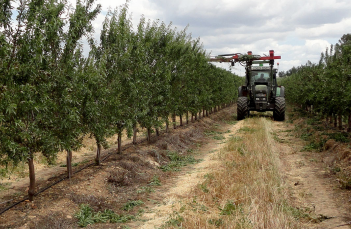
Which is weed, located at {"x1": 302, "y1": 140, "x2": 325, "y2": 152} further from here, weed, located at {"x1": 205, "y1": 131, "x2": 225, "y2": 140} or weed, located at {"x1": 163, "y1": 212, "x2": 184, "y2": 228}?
weed, located at {"x1": 163, "y1": 212, "x2": 184, "y2": 228}

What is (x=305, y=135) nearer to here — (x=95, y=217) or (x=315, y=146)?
(x=315, y=146)

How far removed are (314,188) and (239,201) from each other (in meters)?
2.82

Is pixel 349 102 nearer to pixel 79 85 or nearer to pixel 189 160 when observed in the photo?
pixel 189 160

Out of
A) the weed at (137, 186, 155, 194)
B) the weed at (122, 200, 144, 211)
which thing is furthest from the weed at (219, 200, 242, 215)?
the weed at (137, 186, 155, 194)

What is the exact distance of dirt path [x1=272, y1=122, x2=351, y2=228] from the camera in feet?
21.6

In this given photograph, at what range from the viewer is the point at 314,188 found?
8.52 meters

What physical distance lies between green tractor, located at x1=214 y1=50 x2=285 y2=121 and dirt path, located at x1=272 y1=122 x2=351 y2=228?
7.81 meters

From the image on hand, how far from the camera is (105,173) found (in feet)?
29.8

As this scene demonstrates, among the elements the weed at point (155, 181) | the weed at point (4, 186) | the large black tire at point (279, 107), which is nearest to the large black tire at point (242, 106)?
the large black tire at point (279, 107)

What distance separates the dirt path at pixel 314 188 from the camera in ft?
21.6

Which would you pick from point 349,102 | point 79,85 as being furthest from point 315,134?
point 79,85

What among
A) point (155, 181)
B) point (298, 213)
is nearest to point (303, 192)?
point (298, 213)

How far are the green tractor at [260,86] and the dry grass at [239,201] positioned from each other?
38.1ft

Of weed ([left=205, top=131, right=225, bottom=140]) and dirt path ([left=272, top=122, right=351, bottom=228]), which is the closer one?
dirt path ([left=272, top=122, right=351, bottom=228])
